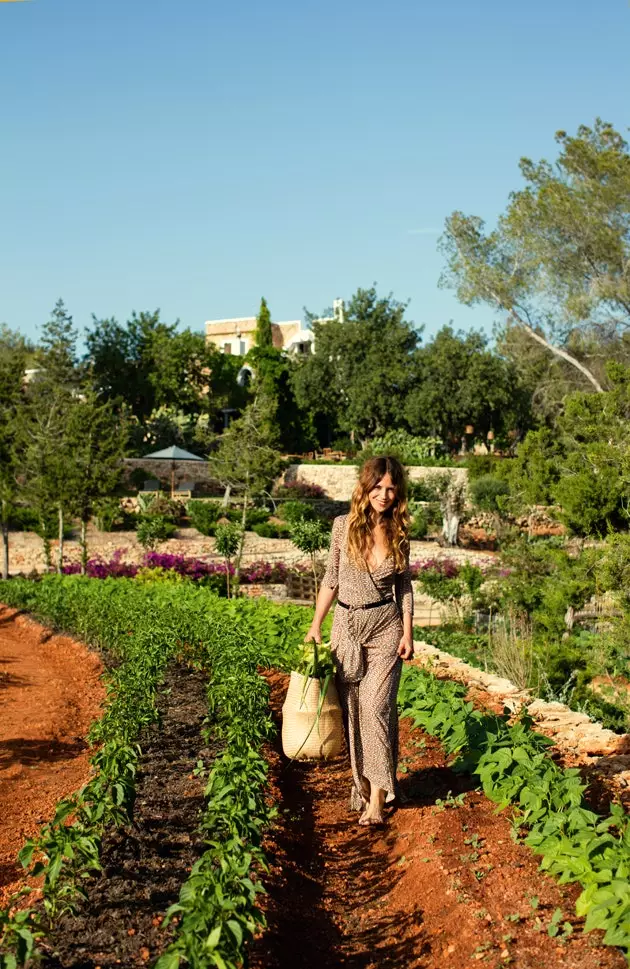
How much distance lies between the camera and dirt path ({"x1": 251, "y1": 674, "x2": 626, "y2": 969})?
119 inches

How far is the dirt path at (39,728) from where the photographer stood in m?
4.75

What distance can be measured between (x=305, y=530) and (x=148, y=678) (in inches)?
413

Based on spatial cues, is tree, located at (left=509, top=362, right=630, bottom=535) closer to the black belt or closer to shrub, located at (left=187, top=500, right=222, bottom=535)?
the black belt

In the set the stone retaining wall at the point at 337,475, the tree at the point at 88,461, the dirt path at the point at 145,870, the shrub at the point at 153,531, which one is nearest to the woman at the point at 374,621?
the dirt path at the point at 145,870

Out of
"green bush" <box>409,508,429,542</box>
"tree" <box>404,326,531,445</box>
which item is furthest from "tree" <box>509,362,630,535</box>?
"tree" <box>404,326,531,445</box>

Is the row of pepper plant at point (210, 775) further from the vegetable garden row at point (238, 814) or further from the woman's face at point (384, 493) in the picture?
the woman's face at point (384, 493)

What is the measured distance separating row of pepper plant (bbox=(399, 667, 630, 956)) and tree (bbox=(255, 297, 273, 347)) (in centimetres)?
4167

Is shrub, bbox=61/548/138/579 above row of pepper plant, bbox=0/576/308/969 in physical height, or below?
below

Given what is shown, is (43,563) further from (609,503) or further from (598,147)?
(598,147)

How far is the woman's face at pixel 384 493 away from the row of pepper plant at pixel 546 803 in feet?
3.76

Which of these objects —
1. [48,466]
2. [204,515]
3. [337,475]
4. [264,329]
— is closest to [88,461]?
[48,466]

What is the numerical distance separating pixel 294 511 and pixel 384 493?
2327 centimetres

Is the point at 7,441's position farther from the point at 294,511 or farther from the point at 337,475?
the point at 337,475

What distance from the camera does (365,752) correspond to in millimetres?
4293
